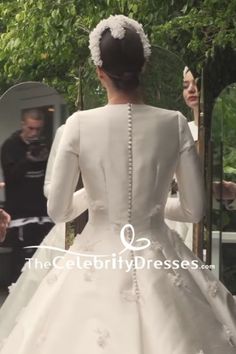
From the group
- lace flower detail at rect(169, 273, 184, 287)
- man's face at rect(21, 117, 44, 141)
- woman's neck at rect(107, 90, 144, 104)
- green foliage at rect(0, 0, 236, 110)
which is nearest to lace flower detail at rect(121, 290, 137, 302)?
lace flower detail at rect(169, 273, 184, 287)

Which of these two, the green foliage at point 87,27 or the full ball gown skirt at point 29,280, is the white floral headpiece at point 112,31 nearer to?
the full ball gown skirt at point 29,280

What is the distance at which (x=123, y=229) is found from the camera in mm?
1441

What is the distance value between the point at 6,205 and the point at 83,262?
1.93 ft

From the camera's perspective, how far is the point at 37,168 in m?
1.82

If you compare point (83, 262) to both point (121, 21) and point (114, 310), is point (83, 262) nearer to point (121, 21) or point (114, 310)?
point (114, 310)

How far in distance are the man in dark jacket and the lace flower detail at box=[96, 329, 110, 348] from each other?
1.76 feet

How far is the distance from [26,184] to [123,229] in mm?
536

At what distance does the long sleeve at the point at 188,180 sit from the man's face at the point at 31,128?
54cm

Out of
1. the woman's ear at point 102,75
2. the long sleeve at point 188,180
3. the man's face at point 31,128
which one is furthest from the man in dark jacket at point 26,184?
the long sleeve at point 188,180

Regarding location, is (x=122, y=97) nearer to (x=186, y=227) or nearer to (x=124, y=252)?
(x=124, y=252)

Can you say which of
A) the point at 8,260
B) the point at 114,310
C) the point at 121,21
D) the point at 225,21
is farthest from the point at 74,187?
the point at 225,21

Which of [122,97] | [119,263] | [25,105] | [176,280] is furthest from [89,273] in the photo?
[25,105]

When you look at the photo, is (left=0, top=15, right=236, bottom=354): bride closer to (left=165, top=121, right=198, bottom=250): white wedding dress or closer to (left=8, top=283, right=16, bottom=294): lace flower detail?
(left=165, top=121, right=198, bottom=250): white wedding dress

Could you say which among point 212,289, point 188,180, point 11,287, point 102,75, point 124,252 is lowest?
point 11,287
